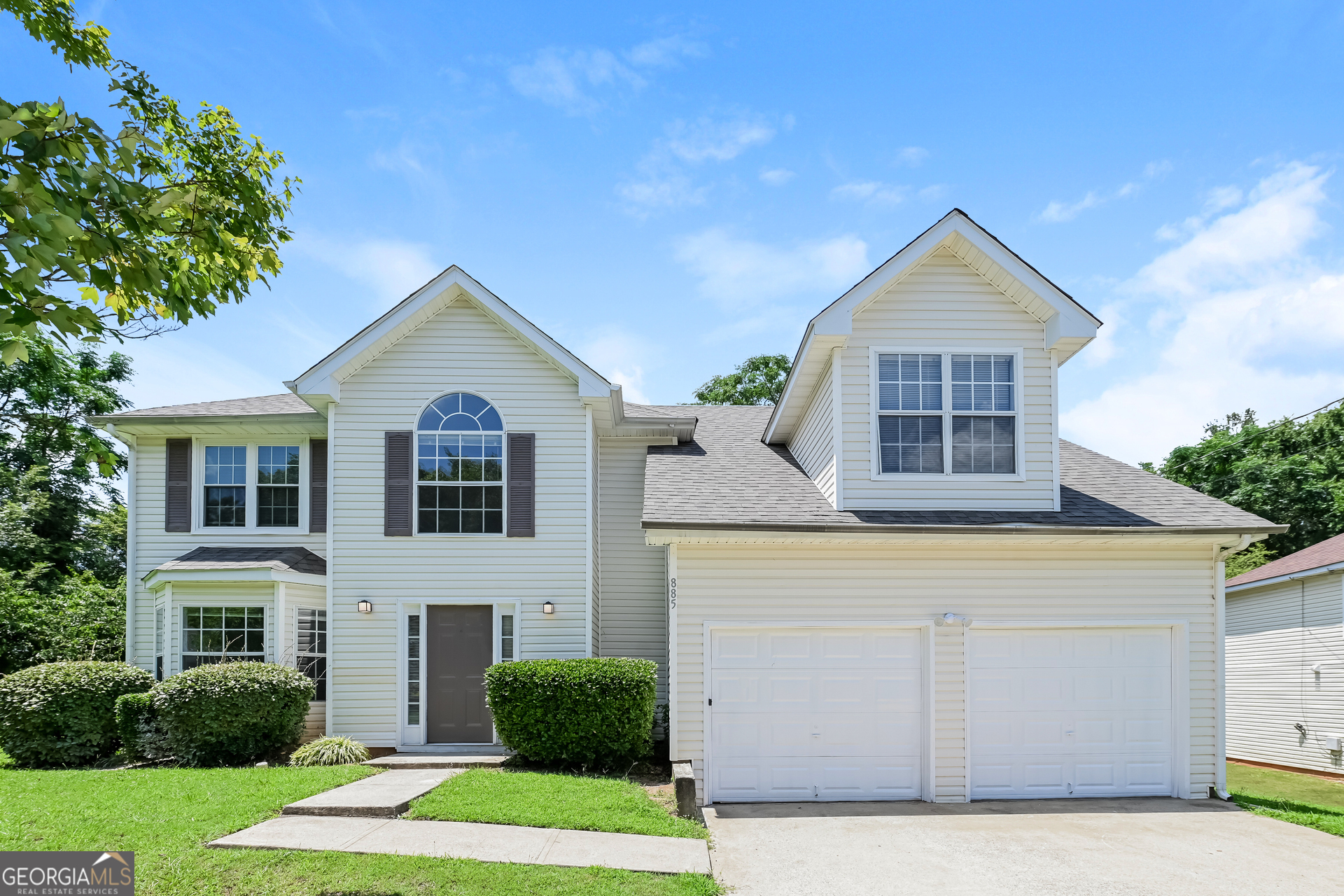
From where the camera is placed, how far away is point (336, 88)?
946 centimetres

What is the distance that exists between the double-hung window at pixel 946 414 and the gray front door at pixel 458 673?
621 centimetres

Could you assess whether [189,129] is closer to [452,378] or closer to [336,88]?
[336,88]


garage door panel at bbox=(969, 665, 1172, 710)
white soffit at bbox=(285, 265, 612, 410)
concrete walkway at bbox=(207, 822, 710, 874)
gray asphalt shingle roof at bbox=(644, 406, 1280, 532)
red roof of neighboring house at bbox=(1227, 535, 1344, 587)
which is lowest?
concrete walkway at bbox=(207, 822, 710, 874)

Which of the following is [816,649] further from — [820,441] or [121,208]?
[121,208]

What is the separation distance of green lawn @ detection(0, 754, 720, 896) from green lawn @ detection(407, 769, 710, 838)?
1.28 meters

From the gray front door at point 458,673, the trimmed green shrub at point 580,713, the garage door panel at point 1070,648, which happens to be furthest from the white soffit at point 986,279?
the gray front door at point 458,673

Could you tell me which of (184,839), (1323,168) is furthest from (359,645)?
(1323,168)

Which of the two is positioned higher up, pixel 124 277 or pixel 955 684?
pixel 124 277

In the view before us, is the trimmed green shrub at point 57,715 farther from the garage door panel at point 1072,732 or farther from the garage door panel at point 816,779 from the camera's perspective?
the garage door panel at point 1072,732

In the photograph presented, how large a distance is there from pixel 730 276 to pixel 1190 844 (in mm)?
11550

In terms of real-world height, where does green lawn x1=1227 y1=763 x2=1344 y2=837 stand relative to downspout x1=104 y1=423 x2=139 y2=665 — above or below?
below

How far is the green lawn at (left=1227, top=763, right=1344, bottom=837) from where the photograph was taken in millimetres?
9438

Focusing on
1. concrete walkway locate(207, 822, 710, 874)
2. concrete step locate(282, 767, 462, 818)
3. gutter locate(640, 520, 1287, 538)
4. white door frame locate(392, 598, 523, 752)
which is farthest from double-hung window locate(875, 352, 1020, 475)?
concrete step locate(282, 767, 462, 818)

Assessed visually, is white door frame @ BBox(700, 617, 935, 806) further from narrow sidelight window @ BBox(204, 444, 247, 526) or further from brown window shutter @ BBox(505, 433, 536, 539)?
narrow sidelight window @ BBox(204, 444, 247, 526)
